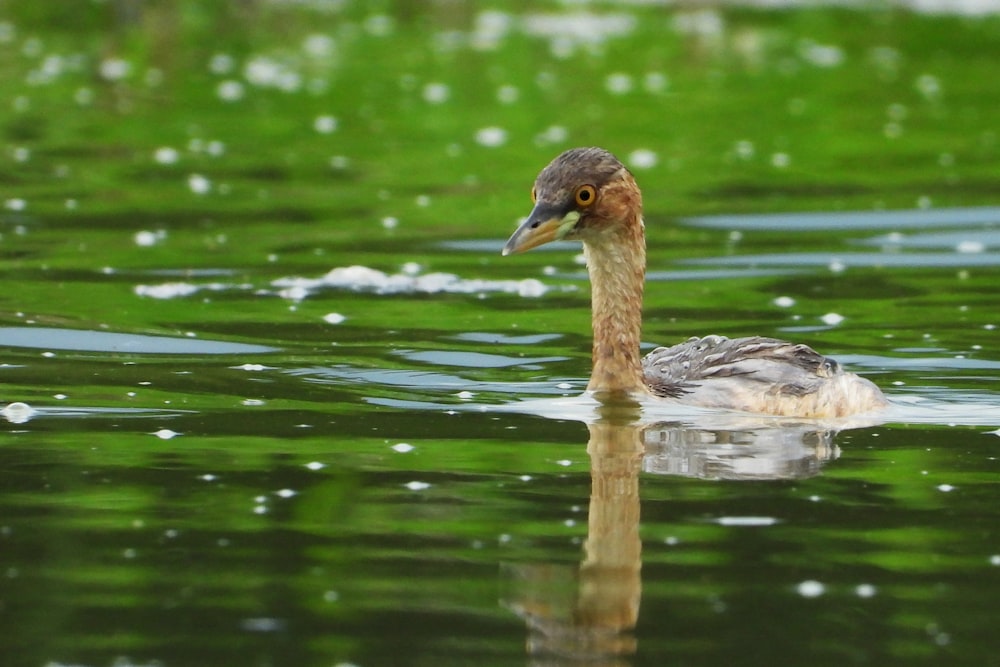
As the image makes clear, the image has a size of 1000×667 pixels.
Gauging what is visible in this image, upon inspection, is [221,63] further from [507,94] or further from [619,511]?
[619,511]

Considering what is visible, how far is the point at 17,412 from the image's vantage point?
1029cm

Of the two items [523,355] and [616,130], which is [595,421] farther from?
[616,130]

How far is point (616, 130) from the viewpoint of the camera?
24812 mm

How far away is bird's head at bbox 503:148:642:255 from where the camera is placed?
10273mm

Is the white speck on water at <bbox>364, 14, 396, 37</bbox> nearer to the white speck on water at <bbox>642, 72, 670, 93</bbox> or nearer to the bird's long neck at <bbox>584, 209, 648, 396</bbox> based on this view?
the white speck on water at <bbox>642, 72, 670, 93</bbox>

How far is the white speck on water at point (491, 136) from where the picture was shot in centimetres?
2367

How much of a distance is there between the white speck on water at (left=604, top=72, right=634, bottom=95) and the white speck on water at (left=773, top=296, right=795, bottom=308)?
1454 cm

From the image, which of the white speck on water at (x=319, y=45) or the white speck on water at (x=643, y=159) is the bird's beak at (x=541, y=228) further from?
the white speck on water at (x=319, y=45)

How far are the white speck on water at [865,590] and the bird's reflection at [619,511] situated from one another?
77cm

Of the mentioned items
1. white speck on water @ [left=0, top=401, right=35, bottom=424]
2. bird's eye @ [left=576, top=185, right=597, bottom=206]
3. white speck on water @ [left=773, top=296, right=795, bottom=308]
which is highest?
white speck on water @ [left=773, top=296, right=795, bottom=308]

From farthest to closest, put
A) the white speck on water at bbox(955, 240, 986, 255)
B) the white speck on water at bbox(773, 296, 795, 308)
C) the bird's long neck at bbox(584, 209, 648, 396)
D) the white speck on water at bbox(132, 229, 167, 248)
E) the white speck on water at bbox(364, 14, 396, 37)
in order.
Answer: the white speck on water at bbox(364, 14, 396, 37) < the white speck on water at bbox(132, 229, 167, 248) < the white speck on water at bbox(955, 240, 986, 255) < the white speck on water at bbox(773, 296, 795, 308) < the bird's long neck at bbox(584, 209, 648, 396)

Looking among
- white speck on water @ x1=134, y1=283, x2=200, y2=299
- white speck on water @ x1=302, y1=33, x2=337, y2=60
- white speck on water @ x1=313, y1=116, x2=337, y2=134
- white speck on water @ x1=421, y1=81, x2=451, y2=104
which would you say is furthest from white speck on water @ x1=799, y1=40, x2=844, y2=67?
white speck on water @ x1=134, y1=283, x2=200, y2=299

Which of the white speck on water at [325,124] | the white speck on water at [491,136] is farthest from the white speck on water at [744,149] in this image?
the white speck on water at [325,124]

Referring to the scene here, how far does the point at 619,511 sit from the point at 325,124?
1733 centimetres
